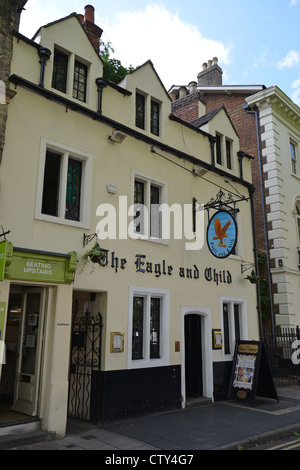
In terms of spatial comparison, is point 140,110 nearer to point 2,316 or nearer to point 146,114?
point 146,114

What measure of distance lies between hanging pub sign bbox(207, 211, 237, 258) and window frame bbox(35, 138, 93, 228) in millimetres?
3649

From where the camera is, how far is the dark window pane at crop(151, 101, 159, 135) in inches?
445

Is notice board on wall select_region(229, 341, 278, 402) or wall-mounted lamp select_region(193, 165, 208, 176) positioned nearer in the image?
notice board on wall select_region(229, 341, 278, 402)

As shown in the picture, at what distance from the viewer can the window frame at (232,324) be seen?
11.8 metres

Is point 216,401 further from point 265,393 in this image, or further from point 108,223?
point 108,223

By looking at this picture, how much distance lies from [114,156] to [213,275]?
4.91 metres

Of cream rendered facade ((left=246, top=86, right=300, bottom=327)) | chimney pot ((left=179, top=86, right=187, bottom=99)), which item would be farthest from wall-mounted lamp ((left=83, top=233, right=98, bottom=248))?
chimney pot ((left=179, top=86, right=187, bottom=99))

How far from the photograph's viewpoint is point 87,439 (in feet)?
23.4

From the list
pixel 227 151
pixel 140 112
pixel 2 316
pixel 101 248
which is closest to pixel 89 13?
pixel 140 112

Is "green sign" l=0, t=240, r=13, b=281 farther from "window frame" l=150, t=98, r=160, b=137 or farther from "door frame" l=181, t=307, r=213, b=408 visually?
"window frame" l=150, t=98, r=160, b=137

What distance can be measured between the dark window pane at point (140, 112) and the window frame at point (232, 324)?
595 cm

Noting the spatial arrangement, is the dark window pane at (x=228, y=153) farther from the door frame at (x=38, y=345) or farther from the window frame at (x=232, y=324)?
the door frame at (x=38, y=345)

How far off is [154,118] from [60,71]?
3.24m

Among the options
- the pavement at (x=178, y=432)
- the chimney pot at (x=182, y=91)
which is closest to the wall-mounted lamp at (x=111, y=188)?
the pavement at (x=178, y=432)
